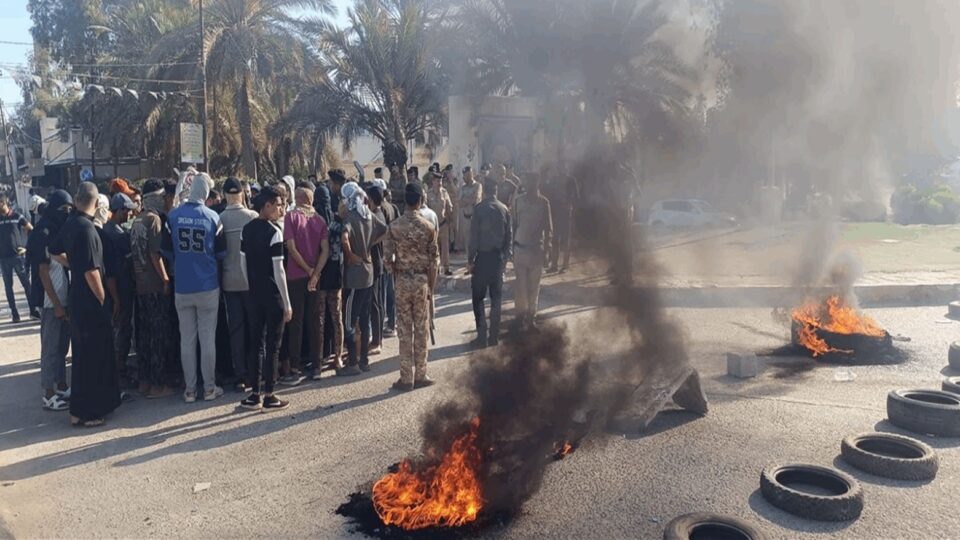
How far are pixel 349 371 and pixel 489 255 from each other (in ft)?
6.86

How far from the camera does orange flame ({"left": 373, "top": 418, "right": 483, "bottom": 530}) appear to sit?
156 inches

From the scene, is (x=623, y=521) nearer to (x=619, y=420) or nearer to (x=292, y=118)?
(x=619, y=420)

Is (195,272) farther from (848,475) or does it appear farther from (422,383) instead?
(848,475)

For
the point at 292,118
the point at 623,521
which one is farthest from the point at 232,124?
the point at 623,521

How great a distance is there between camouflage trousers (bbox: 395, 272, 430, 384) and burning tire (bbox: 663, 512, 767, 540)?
10.9 feet

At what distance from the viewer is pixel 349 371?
726 centimetres

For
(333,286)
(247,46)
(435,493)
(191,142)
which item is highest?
(247,46)

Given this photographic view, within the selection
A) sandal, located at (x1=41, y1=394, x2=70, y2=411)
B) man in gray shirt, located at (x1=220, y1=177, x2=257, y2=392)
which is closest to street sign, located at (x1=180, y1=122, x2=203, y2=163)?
sandal, located at (x1=41, y1=394, x2=70, y2=411)

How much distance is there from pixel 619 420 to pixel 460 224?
9.86 m

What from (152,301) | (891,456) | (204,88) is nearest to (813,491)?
(891,456)

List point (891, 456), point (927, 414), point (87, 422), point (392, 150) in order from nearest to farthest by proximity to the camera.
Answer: point (891, 456)
point (927, 414)
point (87, 422)
point (392, 150)

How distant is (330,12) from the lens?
21.9 m

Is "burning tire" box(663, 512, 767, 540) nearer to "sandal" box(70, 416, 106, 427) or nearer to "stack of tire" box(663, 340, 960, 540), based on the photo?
"stack of tire" box(663, 340, 960, 540)

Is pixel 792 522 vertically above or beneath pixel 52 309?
beneath
